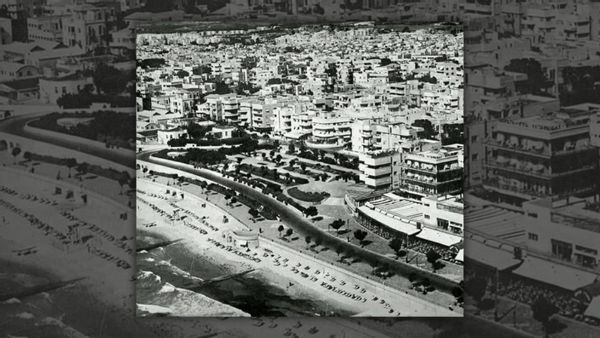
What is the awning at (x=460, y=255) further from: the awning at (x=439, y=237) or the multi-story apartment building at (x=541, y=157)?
the multi-story apartment building at (x=541, y=157)

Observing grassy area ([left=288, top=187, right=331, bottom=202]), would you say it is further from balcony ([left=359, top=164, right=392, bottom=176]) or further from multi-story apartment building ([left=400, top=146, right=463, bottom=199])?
multi-story apartment building ([left=400, top=146, right=463, bottom=199])

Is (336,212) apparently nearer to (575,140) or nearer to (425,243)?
(425,243)

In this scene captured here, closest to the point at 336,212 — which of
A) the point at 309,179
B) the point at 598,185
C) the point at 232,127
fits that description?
the point at 309,179

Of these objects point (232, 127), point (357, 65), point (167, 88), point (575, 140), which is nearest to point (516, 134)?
point (575, 140)

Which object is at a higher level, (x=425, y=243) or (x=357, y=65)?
(x=357, y=65)

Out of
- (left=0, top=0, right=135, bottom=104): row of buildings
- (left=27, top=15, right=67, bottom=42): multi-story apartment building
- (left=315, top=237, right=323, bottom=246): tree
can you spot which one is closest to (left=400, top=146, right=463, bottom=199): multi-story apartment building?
(left=315, top=237, right=323, bottom=246): tree

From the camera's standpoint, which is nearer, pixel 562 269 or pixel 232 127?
pixel 562 269

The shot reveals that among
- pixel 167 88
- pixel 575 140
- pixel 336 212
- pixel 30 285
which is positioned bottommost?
pixel 30 285

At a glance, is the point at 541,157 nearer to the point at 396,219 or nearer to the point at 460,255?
the point at 460,255
